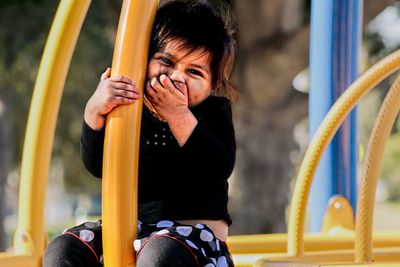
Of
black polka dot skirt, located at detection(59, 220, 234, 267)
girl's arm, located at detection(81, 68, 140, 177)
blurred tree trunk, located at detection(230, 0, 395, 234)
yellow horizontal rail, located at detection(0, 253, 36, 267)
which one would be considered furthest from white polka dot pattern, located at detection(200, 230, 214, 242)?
blurred tree trunk, located at detection(230, 0, 395, 234)

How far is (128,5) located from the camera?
5.14 ft

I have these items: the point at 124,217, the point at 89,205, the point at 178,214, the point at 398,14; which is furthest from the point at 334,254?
the point at 89,205

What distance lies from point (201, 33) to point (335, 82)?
1.44 meters

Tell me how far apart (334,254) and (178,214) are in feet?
1.70

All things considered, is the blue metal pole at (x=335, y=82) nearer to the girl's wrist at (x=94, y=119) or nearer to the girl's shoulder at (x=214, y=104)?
the girl's shoulder at (x=214, y=104)

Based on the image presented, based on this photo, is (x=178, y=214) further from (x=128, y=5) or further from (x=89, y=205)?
(x=89, y=205)

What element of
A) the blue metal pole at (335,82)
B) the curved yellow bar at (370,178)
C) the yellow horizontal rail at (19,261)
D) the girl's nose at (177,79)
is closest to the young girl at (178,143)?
the girl's nose at (177,79)

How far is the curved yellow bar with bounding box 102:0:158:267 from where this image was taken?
1.51m

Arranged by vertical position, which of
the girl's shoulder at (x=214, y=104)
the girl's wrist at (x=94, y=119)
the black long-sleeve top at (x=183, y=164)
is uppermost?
the girl's shoulder at (x=214, y=104)

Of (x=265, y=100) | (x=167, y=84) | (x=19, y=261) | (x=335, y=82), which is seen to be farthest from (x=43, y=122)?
(x=265, y=100)

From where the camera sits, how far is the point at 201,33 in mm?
1664

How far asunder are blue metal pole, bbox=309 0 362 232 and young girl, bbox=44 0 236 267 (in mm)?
1348

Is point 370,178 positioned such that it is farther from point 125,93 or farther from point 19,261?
point 19,261

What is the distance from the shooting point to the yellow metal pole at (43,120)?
1.81 meters
